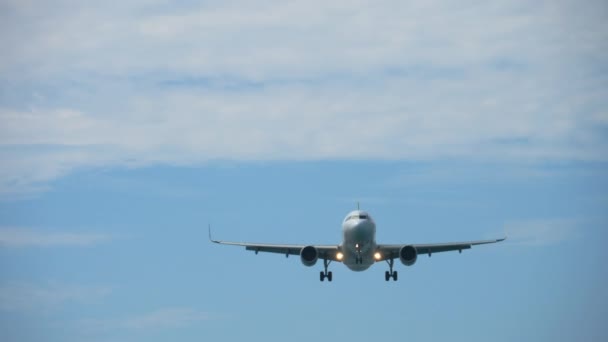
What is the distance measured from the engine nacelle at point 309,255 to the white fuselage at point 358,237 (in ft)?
10.7

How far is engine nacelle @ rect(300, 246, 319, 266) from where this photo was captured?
10306cm

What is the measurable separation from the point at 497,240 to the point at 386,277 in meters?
10.9

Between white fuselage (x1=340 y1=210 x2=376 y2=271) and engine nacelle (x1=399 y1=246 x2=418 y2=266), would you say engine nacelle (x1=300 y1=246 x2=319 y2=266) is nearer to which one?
white fuselage (x1=340 y1=210 x2=376 y2=271)

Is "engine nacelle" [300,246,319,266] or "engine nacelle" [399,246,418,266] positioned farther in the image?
"engine nacelle" [300,246,319,266]

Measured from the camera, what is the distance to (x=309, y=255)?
10312cm

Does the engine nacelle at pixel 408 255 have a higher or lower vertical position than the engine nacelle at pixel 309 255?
lower

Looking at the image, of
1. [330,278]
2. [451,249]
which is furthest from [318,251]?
[451,249]

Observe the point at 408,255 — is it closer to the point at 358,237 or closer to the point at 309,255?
the point at 358,237

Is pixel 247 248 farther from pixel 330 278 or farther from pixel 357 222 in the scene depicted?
pixel 357 222

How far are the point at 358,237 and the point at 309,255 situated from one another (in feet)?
24.6

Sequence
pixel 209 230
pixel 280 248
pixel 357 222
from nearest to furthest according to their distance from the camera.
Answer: pixel 357 222 → pixel 209 230 → pixel 280 248

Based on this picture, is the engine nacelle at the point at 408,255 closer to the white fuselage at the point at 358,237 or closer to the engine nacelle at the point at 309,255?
the white fuselage at the point at 358,237

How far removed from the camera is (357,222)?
97.2 metres

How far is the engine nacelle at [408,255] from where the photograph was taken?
336 ft
